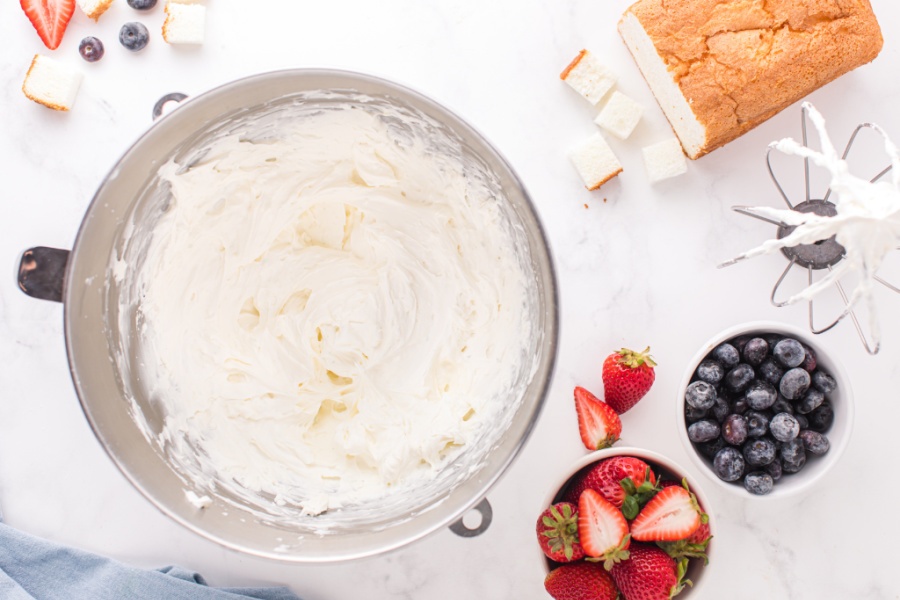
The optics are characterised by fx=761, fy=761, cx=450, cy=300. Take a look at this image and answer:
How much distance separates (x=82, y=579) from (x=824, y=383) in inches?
70.2

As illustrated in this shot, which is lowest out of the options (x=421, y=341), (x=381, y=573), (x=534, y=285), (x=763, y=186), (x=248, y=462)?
(x=381, y=573)

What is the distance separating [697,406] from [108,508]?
1426mm

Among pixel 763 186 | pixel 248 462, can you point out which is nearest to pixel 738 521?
pixel 763 186

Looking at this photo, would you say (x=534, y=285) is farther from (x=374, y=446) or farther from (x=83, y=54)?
(x=83, y=54)

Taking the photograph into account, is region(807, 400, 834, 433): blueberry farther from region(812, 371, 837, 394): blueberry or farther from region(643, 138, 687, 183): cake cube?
region(643, 138, 687, 183): cake cube

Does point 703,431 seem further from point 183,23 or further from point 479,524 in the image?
point 183,23

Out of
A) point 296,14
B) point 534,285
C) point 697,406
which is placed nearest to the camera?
point 534,285

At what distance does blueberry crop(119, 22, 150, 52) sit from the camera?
1795 mm

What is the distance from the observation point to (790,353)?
1.66 metres

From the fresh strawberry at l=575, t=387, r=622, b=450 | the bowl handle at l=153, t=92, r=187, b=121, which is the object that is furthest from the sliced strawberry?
the bowl handle at l=153, t=92, r=187, b=121

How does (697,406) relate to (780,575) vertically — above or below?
above

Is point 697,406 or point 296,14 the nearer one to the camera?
point 697,406

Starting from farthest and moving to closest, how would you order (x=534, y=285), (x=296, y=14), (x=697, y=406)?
(x=296, y=14)
(x=697, y=406)
(x=534, y=285)

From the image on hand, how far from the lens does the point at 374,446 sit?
5.64 feet
